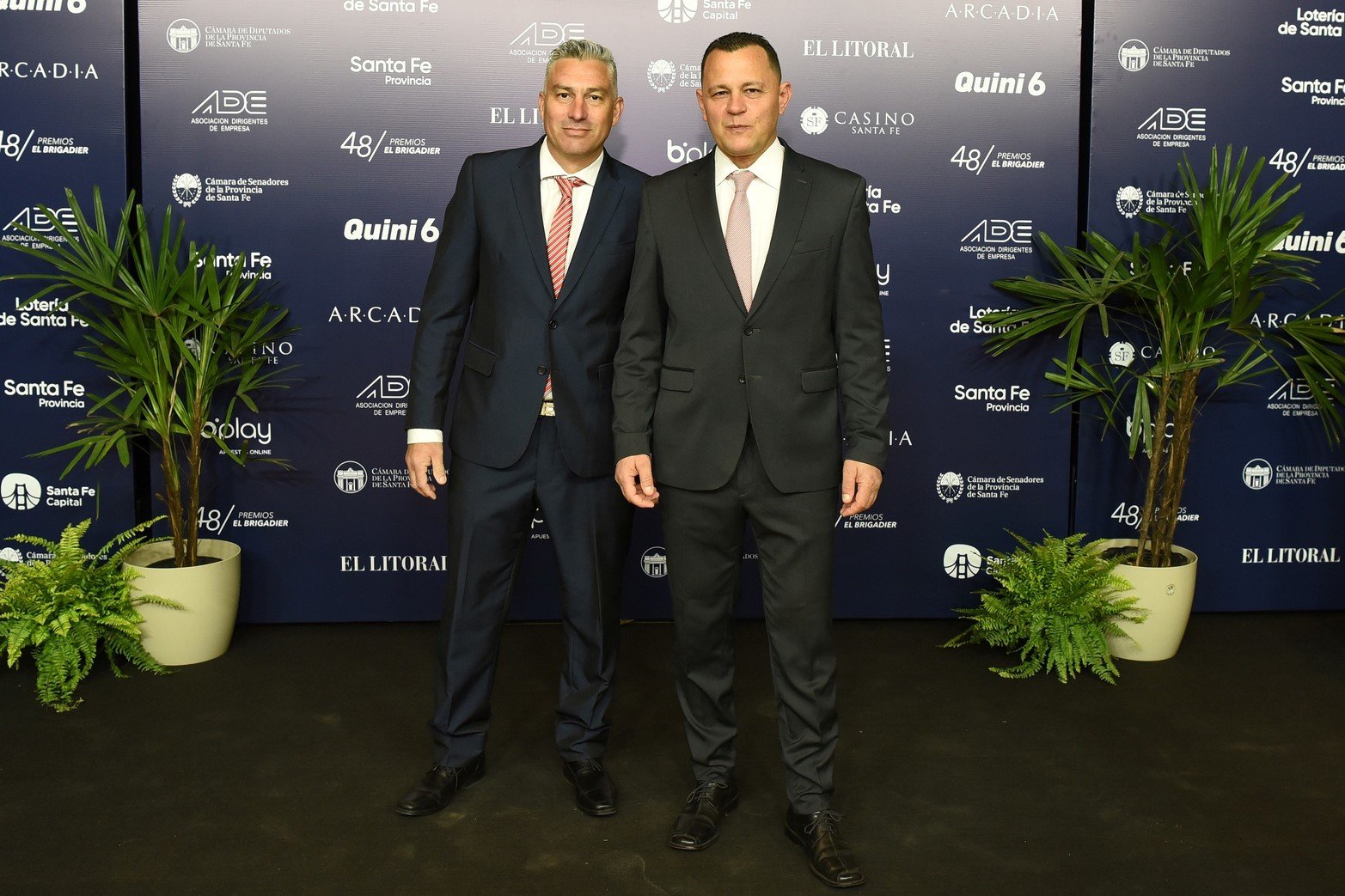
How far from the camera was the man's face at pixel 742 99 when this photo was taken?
8.36 ft

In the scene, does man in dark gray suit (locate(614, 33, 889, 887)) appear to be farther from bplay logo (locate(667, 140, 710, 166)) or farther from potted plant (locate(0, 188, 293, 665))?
potted plant (locate(0, 188, 293, 665))

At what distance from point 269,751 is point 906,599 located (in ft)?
7.94

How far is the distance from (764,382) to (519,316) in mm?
659

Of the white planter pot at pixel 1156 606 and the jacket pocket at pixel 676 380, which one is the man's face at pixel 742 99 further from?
the white planter pot at pixel 1156 606

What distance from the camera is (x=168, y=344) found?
12.8 ft

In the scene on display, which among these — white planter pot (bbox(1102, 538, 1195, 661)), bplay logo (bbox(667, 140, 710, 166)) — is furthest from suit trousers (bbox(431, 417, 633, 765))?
white planter pot (bbox(1102, 538, 1195, 661))

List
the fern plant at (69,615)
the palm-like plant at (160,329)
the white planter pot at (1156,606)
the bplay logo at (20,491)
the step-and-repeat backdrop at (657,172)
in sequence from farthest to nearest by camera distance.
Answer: the bplay logo at (20,491) → the step-and-repeat backdrop at (657,172) → the white planter pot at (1156,606) → the palm-like plant at (160,329) → the fern plant at (69,615)

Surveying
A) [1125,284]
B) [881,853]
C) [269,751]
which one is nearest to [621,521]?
[881,853]

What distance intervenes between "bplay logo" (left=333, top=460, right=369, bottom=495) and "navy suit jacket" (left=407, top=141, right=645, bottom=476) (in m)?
1.53

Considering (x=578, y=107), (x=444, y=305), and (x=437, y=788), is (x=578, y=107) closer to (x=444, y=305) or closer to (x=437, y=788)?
(x=444, y=305)

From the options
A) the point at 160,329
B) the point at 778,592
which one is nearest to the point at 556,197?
the point at 778,592

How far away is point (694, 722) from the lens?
2.87 meters

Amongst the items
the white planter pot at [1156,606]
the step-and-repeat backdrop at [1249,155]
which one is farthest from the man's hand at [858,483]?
the step-and-repeat backdrop at [1249,155]

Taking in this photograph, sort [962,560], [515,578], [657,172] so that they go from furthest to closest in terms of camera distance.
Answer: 1. [962,560]
2. [657,172]
3. [515,578]
